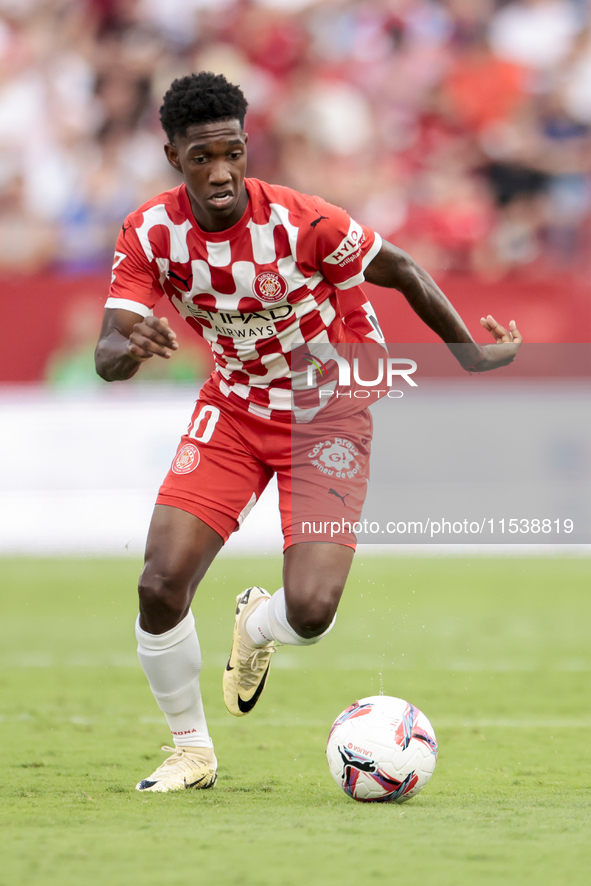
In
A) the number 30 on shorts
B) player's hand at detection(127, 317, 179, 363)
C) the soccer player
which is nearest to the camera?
player's hand at detection(127, 317, 179, 363)

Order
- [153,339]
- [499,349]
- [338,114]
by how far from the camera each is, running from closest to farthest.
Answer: [153,339] → [499,349] → [338,114]

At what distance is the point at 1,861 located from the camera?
3.05 m

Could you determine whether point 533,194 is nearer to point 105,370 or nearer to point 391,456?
point 391,456

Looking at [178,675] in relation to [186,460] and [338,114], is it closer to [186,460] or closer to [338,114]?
[186,460]

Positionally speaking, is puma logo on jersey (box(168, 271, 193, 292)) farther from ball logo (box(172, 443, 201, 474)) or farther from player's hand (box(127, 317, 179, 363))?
ball logo (box(172, 443, 201, 474))

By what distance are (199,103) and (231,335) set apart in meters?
0.90

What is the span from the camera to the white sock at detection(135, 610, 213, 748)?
4410 mm

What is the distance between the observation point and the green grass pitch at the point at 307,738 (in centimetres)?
305

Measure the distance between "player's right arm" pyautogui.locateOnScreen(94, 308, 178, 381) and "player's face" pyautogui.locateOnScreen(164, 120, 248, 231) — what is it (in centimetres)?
51

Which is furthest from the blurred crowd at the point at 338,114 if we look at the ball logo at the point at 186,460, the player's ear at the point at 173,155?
the player's ear at the point at 173,155

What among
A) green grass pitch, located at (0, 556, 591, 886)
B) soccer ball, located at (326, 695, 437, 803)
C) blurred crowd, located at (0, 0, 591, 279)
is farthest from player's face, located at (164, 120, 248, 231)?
blurred crowd, located at (0, 0, 591, 279)

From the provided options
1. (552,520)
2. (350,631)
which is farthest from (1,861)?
(552,520)

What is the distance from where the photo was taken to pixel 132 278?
4375 mm

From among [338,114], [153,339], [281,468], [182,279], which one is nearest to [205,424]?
[281,468]
